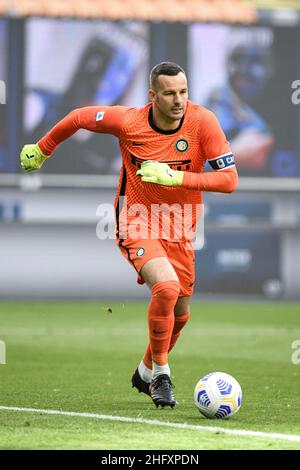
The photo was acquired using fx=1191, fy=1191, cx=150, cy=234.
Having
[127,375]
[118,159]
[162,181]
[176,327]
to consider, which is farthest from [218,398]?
[118,159]

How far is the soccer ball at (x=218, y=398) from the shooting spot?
7.52 m

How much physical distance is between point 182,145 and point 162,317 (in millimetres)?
1228

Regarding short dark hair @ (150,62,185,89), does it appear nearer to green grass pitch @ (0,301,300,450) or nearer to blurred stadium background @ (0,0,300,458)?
green grass pitch @ (0,301,300,450)

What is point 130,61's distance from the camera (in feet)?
87.7

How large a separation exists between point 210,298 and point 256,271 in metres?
1.87

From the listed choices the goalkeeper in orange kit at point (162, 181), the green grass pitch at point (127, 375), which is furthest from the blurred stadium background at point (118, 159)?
the goalkeeper in orange kit at point (162, 181)

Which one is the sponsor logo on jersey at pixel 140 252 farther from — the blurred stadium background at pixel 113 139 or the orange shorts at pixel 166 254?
the blurred stadium background at pixel 113 139

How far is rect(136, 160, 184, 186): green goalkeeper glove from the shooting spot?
7.81 meters

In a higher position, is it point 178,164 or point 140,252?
point 178,164

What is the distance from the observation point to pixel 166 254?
8.35 m

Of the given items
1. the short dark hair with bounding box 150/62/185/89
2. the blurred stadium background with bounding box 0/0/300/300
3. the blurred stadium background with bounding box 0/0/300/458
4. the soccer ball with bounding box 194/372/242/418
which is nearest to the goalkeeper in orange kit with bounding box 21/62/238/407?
the short dark hair with bounding box 150/62/185/89

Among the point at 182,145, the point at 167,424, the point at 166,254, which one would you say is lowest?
the point at 167,424

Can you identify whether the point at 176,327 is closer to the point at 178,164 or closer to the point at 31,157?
the point at 178,164
